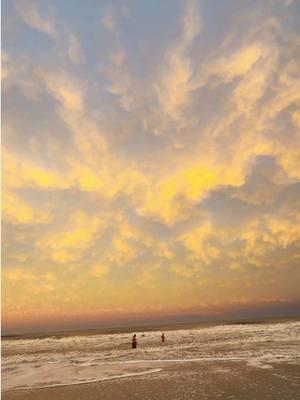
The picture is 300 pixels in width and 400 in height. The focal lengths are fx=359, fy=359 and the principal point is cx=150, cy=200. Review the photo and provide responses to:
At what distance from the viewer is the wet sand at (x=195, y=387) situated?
16.1 m

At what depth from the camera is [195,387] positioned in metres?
18.0

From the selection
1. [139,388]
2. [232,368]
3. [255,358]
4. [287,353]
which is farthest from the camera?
[287,353]

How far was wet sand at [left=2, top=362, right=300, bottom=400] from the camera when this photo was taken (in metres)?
16.1

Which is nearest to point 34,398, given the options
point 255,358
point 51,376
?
point 51,376

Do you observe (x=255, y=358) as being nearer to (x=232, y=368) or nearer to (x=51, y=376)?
(x=232, y=368)

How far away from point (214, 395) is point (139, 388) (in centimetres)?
441

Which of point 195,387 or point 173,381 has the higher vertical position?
point 173,381

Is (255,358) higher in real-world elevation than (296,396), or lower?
higher

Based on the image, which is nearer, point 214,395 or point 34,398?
point 214,395

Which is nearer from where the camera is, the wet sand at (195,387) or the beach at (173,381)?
the wet sand at (195,387)

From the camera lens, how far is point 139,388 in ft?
60.9

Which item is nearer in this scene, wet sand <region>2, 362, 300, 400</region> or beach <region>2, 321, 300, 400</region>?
wet sand <region>2, 362, 300, 400</region>

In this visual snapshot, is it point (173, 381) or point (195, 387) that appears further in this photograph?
point (173, 381)

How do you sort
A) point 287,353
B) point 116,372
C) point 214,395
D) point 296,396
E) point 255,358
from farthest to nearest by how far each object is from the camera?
point 287,353
point 255,358
point 116,372
point 214,395
point 296,396
